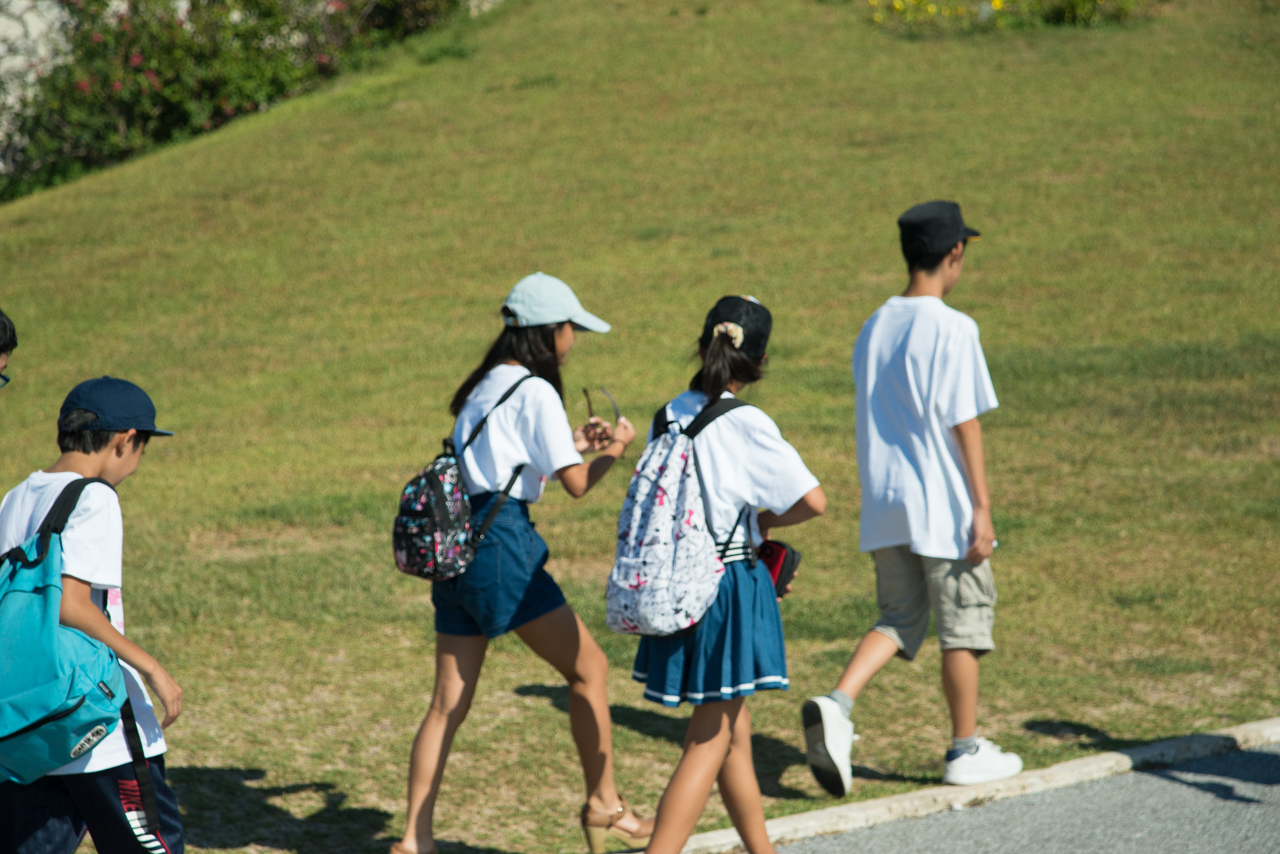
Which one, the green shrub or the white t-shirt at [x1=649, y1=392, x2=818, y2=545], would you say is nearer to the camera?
the white t-shirt at [x1=649, y1=392, x2=818, y2=545]

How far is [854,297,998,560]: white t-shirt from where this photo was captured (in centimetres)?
405

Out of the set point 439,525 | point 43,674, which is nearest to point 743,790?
point 439,525

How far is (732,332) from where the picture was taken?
3.37 meters

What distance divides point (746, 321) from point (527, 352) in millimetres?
724

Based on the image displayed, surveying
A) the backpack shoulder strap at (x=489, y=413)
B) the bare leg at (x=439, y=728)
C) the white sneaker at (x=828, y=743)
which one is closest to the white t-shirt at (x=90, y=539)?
the bare leg at (x=439, y=728)

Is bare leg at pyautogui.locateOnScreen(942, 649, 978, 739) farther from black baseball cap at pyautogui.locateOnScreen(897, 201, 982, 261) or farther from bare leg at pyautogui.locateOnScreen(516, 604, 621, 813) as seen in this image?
black baseball cap at pyautogui.locateOnScreen(897, 201, 982, 261)

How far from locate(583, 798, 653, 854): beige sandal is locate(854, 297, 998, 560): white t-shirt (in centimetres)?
124

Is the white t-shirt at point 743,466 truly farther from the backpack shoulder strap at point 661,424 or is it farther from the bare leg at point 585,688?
the bare leg at point 585,688

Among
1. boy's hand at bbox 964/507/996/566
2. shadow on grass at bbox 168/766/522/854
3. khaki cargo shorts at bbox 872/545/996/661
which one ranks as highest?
boy's hand at bbox 964/507/996/566

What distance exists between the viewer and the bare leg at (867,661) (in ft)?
14.0

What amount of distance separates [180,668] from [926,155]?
15100mm

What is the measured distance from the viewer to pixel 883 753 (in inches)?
184

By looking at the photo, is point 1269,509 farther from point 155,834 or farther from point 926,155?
point 926,155

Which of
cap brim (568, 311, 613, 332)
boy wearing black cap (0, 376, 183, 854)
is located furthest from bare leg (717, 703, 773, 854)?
boy wearing black cap (0, 376, 183, 854)
